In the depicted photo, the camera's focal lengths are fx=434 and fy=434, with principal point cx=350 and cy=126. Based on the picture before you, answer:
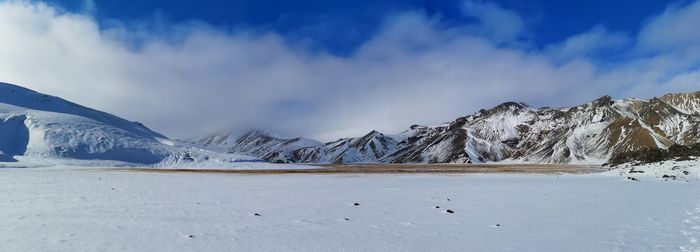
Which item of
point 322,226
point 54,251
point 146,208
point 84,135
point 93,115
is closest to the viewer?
point 54,251

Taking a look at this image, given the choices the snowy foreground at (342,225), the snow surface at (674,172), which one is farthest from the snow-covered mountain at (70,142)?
the snow surface at (674,172)

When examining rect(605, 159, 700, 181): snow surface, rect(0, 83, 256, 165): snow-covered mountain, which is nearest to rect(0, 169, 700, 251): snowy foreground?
rect(605, 159, 700, 181): snow surface

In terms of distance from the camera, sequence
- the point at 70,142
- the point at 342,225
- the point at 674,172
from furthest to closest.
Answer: the point at 70,142
the point at 674,172
the point at 342,225

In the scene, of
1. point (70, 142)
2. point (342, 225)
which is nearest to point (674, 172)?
point (342, 225)

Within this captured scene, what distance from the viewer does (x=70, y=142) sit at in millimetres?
80688

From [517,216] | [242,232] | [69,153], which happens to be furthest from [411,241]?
[69,153]

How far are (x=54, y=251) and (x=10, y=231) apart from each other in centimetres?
323

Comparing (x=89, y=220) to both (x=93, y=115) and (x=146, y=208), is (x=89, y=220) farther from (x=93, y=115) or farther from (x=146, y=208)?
(x=93, y=115)

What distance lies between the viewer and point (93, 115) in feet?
367

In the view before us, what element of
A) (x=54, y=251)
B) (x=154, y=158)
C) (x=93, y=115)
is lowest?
(x=54, y=251)

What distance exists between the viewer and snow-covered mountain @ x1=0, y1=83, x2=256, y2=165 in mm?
78000

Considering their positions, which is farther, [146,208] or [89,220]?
[146,208]

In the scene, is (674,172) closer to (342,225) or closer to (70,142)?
(342,225)

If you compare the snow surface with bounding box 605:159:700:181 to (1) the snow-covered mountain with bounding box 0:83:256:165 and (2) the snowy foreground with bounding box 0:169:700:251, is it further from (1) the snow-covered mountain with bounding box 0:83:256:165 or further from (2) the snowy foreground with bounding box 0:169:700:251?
(1) the snow-covered mountain with bounding box 0:83:256:165
